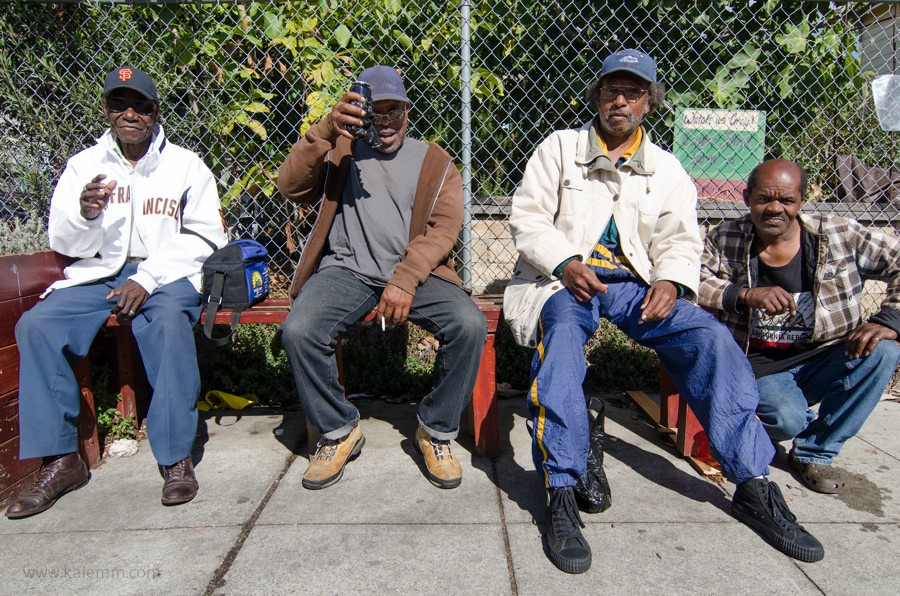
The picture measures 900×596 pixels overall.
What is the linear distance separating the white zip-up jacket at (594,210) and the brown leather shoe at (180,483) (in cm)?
155

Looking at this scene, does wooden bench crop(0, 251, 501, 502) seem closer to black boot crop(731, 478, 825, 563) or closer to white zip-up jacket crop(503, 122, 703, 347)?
white zip-up jacket crop(503, 122, 703, 347)

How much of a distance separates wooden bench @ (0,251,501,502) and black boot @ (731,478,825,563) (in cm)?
113

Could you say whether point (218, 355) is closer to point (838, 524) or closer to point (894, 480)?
point (838, 524)

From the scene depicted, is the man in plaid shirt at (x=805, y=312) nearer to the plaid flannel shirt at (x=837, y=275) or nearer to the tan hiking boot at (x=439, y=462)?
the plaid flannel shirt at (x=837, y=275)

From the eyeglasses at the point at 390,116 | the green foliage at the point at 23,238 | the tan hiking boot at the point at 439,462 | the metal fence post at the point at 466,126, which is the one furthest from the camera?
the metal fence post at the point at 466,126

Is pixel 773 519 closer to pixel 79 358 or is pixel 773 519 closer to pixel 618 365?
pixel 618 365

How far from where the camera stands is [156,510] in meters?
2.75

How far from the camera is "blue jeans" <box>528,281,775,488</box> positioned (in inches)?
98.5

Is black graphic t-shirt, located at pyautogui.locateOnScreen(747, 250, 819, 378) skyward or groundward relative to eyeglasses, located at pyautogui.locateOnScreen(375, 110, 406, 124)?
groundward

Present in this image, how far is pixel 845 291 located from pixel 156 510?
3.13m

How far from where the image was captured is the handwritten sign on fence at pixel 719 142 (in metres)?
4.30

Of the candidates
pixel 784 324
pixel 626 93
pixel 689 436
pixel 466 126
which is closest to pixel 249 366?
pixel 466 126

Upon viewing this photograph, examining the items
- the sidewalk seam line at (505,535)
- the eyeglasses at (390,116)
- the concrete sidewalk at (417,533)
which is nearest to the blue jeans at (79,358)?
the concrete sidewalk at (417,533)

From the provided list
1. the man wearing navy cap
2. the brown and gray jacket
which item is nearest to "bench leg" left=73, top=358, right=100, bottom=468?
the brown and gray jacket
